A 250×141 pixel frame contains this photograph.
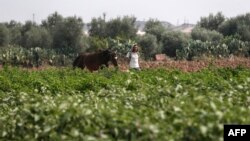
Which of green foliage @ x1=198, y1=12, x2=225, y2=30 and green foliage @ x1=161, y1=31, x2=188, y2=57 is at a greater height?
green foliage @ x1=198, y1=12, x2=225, y2=30

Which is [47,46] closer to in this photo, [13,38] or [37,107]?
[13,38]

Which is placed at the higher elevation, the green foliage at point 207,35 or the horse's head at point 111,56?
the green foliage at point 207,35

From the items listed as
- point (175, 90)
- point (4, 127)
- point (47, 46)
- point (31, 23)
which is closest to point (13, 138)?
point (4, 127)

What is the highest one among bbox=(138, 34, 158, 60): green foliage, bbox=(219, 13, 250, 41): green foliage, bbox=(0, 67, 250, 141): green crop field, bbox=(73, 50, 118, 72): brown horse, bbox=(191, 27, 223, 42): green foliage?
bbox=(219, 13, 250, 41): green foliage

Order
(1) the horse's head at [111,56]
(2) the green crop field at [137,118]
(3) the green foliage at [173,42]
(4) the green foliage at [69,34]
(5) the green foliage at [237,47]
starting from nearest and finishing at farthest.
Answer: (2) the green crop field at [137,118], (1) the horse's head at [111,56], (5) the green foliage at [237,47], (3) the green foliage at [173,42], (4) the green foliage at [69,34]

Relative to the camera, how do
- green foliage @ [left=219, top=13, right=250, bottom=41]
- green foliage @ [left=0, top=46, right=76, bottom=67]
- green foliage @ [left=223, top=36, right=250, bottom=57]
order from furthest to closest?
green foliage @ [left=219, top=13, right=250, bottom=41], green foliage @ [left=223, top=36, right=250, bottom=57], green foliage @ [left=0, top=46, right=76, bottom=67]

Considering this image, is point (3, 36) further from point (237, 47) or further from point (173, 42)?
point (237, 47)

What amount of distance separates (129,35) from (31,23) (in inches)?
625

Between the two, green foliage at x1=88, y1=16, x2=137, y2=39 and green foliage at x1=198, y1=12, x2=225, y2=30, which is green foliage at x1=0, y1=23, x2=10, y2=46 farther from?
green foliage at x1=198, y1=12, x2=225, y2=30

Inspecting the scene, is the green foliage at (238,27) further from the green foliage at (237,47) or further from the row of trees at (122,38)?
the green foliage at (237,47)

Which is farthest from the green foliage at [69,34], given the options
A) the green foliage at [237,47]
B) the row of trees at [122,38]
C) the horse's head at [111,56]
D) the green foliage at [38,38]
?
the horse's head at [111,56]

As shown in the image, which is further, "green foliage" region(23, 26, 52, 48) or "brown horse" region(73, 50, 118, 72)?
"green foliage" region(23, 26, 52, 48)

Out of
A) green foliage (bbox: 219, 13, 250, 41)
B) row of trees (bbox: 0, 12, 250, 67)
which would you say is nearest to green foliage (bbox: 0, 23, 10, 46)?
row of trees (bbox: 0, 12, 250, 67)

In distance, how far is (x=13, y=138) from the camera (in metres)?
6.86
